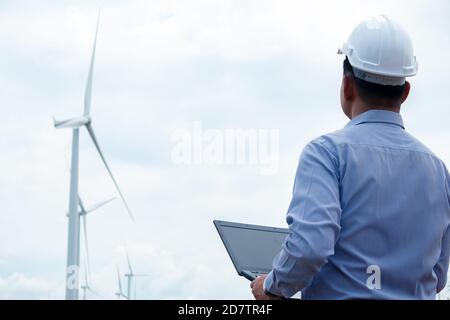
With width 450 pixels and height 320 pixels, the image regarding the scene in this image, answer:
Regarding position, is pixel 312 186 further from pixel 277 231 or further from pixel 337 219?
pixel 277 231

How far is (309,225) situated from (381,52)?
112cm

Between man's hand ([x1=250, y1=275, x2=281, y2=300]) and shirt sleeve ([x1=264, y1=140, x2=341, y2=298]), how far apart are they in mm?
45

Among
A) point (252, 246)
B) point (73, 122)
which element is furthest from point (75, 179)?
point (252, 246)

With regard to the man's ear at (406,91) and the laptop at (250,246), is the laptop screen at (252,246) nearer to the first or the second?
the laptop at (250,246)

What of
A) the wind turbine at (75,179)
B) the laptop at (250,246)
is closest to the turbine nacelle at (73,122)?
the wind turbine at (75,179)

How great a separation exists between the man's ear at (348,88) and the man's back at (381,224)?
10.9 inches

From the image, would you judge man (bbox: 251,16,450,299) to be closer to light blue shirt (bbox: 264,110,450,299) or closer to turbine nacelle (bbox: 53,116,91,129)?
light blue shirt (bbox: 264,110,450,299)

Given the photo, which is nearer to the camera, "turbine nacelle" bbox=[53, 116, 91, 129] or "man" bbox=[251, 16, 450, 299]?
"man" bbox=[251, 16, 450, 299]

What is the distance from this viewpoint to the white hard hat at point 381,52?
4699mm

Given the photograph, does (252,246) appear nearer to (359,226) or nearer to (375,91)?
(359,226)

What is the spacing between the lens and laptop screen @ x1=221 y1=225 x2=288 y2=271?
15.2 ft

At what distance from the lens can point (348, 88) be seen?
478 cm

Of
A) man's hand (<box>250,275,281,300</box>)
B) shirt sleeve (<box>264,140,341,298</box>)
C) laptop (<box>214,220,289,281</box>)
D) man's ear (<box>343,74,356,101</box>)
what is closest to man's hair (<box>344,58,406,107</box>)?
man's ear (<box>343,74,356,101</box>)
